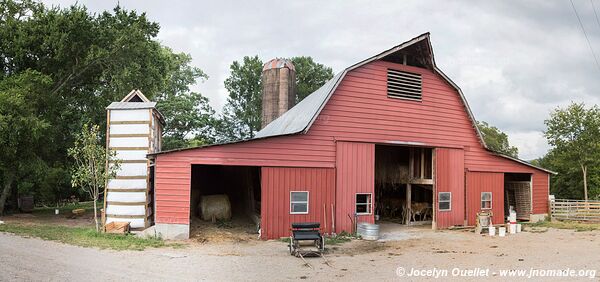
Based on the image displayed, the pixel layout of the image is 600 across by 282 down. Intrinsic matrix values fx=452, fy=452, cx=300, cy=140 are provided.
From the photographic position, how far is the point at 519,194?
2347cm

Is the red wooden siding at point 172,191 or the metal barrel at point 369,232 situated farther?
the metal barrel at point 369,232

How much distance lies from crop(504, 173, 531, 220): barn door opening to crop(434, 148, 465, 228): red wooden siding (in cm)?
443

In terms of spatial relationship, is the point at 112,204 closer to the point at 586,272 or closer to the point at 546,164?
the point at 586,272

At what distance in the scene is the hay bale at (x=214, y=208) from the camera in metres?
20.0

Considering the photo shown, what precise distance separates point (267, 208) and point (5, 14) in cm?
1831

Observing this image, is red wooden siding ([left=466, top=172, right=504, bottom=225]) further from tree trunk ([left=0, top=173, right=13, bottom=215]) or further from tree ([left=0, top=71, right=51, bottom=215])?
tree trunk ([left=0, top=173, right=13, bottom=215])

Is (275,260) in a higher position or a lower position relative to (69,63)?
lower

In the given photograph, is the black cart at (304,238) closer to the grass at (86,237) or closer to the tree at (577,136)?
the grass at (86,237)

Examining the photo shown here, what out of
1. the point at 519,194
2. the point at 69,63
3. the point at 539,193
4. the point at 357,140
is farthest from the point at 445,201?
the point at 69,63

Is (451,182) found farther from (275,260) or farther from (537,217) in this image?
(275,260)

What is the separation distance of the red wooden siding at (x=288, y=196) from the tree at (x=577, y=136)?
103 feet

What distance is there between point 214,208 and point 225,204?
1.86 feet

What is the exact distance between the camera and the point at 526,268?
1079 centimetres

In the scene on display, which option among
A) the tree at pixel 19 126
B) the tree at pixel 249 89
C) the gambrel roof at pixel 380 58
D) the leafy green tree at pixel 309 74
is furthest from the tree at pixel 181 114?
the gambrel roof at pixel 380 58
